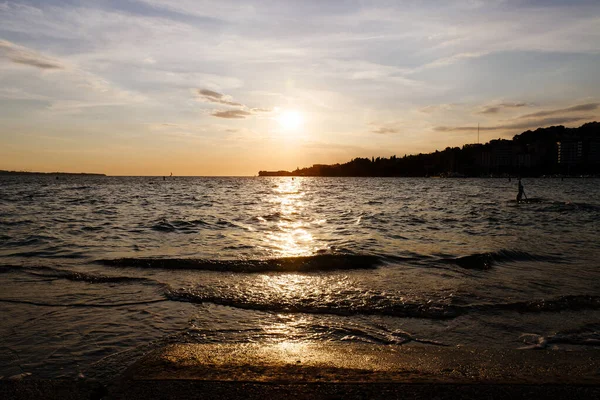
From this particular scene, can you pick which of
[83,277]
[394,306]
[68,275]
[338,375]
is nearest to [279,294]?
[394,306]

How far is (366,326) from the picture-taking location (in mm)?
6520

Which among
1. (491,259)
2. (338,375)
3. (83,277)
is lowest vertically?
(491,259)

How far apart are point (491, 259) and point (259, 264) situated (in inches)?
292

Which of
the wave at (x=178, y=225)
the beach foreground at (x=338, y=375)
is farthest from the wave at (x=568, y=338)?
the wave at (x=178, y=225)

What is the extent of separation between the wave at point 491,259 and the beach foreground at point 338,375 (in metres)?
6.81

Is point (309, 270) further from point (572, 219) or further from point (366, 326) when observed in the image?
point (572, 219)

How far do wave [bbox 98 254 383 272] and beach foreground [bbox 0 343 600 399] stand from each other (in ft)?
19.4

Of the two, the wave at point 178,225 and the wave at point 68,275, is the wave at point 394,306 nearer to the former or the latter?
the wave at point 68,275

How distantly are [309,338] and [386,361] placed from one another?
4.79 feet

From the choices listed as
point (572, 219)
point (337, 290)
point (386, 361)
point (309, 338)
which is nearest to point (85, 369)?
point (309, 338)

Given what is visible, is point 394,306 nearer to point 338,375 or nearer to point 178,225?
point 338,375

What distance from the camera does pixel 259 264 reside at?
38.1 feet

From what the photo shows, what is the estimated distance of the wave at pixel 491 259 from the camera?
11.8 m

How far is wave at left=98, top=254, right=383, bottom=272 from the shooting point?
1123 centimetres
